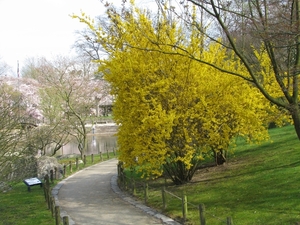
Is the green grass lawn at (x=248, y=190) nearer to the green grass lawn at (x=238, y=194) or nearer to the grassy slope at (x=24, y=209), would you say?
the green grass lawn at (x=238, y=194)

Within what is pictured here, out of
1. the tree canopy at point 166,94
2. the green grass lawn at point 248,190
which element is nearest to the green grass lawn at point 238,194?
the green grass lawn at point 248,190

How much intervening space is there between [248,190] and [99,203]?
480 cm

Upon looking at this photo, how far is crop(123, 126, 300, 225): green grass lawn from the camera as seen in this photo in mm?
7820

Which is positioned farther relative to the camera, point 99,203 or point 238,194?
point 99,203

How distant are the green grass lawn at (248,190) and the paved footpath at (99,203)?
→ 607 millimetres

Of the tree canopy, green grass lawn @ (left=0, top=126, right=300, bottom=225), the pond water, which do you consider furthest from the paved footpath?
the pond water

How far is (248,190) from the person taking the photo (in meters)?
9.67

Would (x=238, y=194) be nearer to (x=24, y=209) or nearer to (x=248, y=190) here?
(x=248, y=190)

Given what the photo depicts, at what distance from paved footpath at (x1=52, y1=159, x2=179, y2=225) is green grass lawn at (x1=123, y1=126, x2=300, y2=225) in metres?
0.61

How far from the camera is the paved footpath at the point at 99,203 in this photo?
9.28 meters

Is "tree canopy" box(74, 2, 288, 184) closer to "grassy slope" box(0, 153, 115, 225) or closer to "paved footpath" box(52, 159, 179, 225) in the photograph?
"paved footpath" box(52, 159, 179, 225)

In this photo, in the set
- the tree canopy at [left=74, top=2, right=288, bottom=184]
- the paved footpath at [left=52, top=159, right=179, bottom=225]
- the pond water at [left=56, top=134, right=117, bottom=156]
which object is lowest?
the paved footpath at [left=52, top=159, right=179, bottom=225]

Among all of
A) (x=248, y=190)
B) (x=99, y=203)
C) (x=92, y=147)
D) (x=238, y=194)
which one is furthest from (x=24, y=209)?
(x=92, y=147)

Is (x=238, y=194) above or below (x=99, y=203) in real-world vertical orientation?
above
